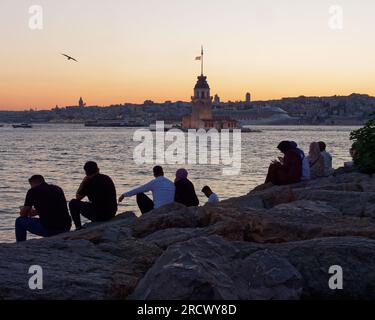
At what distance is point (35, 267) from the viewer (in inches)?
142

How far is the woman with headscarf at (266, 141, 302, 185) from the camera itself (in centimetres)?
971

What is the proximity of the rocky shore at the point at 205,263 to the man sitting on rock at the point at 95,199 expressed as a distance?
7.30ft

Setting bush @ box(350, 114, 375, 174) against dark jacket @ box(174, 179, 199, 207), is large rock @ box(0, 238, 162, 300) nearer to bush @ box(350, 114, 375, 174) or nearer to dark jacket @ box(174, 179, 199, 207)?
dark jacket @ box(174, 179, 199, 207)

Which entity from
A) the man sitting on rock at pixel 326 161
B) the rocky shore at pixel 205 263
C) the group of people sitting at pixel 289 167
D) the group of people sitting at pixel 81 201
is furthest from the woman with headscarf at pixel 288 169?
the rocky shore at pixel 205 263

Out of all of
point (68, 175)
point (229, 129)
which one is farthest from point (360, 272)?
point (229, 129)

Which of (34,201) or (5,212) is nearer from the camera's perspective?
(34,201)

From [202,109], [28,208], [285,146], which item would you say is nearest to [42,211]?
[28,208]

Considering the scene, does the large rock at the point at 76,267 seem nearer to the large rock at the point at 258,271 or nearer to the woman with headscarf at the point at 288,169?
the large rock at the point at 258,271

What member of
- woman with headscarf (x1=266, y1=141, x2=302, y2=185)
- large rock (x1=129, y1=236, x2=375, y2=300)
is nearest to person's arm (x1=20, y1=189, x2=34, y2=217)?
large rock (x1=129, y1=236, x2=375, y2=300)

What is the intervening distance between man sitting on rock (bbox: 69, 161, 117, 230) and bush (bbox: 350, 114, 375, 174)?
4.68 meters

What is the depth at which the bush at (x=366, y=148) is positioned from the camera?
9.94 m

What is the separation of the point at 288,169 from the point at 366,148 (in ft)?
4.97
